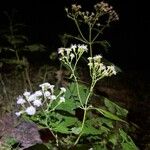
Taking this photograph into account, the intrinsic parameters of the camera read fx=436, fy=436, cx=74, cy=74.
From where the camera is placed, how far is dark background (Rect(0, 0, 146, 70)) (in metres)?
5.88

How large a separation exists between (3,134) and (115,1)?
4.07 m

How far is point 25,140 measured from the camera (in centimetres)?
351

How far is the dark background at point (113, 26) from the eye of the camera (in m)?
5.88

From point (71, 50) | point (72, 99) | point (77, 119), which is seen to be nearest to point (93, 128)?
point (77, 119)

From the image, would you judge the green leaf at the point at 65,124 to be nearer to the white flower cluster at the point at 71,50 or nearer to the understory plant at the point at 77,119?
the understory plant at the point at 77,119

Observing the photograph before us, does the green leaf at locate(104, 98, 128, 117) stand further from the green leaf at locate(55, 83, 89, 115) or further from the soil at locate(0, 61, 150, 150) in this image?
the soil at locate(0, 61, 150, 150)

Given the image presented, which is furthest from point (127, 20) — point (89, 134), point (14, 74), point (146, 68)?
point (89, 134)

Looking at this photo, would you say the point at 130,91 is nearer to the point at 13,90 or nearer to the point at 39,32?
the point at 13,90

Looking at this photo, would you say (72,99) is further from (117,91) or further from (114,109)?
(117,91)

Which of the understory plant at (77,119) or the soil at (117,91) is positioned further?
the soil at (117,91)

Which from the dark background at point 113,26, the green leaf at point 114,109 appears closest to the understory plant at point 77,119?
the green leaf at point 114,109

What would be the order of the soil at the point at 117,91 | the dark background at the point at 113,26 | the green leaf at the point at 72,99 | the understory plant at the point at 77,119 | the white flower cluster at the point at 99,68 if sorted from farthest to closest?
the dark background at the point at 113,26 → the soil at the point at 117,91 → the white flower cluster at the point at 99,68 → the green leaf at the point at 72,99 → the understory plant at the point at 77,119

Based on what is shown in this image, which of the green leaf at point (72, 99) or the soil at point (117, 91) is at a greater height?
the green leaf at point (72, 99)

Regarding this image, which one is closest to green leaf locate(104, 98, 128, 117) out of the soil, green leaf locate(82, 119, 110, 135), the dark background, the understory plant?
the understory plant
